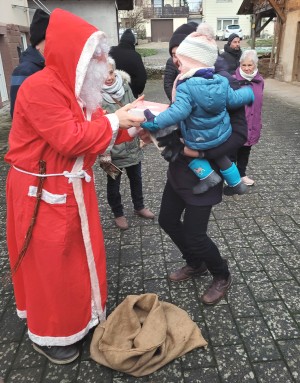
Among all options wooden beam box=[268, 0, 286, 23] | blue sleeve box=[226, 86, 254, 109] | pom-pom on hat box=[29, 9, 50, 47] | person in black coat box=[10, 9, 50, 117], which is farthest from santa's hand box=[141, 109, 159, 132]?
wooden beam box=[268, 0, 286, 23]

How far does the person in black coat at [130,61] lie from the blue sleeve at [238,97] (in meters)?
2.01

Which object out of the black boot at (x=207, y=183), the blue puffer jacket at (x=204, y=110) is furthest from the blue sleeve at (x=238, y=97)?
the black boot at (x=207, y=183)

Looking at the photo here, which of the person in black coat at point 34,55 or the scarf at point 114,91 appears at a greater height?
the person in black coat at point 34,55

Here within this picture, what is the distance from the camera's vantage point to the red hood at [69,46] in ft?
5.49

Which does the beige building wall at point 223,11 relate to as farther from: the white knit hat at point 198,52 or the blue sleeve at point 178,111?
the blue sleeve at point 178,111

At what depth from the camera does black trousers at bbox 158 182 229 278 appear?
2350mm

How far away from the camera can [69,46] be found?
1.68m

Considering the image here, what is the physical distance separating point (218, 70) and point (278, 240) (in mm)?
1941

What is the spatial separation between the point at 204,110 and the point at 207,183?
48 centimetres

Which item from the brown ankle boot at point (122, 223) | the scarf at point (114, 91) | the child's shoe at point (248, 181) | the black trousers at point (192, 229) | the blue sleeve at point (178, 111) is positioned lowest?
the child's shoe at point (248, 181)

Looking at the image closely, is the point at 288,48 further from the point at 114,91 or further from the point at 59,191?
the point at 59,191

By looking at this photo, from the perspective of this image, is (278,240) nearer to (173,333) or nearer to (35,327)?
(173,333)

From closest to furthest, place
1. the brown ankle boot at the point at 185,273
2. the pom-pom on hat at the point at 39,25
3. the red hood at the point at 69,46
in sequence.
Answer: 1. the red hood at the point at 69,46
2. the brown ankle boot at the point at 185,273
3. the pom-pom on hat at the point at 39,25

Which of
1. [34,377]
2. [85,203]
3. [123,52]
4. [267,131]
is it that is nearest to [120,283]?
[34,377]
